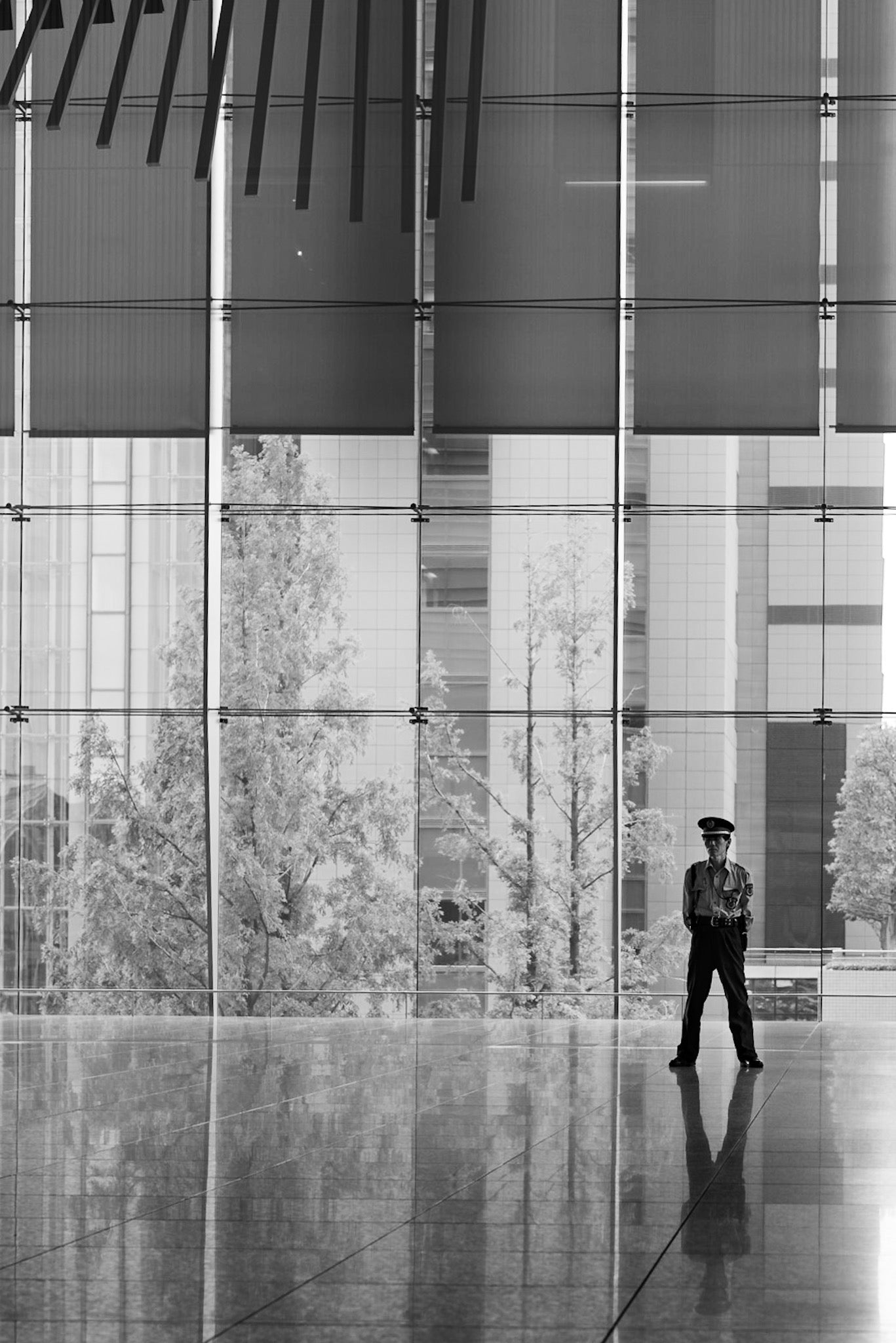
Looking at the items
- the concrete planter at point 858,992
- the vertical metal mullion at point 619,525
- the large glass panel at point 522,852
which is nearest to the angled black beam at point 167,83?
the vertical metal mullion at point 619,525

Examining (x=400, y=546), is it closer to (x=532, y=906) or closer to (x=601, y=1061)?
(x=532, y=906)

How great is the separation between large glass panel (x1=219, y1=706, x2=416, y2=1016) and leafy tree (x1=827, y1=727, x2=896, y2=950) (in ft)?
15.4

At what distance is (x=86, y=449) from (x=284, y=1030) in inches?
348

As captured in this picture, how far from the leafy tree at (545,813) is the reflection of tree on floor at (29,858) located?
12.4 feet

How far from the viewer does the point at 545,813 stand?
62.1 ft

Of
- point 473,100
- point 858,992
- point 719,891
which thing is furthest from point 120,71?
point 858,992

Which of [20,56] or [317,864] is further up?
[20,56]

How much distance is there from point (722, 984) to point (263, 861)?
32.2 feet

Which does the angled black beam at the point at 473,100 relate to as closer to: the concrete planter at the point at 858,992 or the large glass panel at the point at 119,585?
the concrete planter at the point at 858,992

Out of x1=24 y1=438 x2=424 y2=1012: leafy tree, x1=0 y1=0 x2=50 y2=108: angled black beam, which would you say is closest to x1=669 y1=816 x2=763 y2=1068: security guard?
x1=0 y1=0 x2=50 y2=108: angled black beam

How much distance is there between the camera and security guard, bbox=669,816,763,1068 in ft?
33.9

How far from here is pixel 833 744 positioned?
665 inches

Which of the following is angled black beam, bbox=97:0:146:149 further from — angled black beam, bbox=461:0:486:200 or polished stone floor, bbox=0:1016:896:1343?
polished stone floor, bbox=0:1016:896:1343

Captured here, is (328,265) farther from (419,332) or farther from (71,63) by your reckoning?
(71,63)
